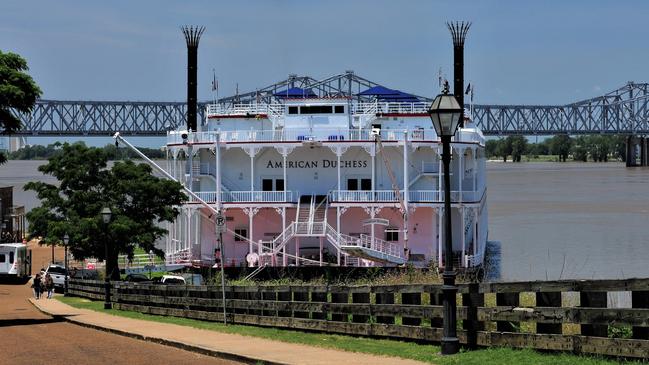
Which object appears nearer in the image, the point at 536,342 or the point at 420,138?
the point at 536,342

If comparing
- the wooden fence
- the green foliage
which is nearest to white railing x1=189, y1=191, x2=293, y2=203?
the wooden fence

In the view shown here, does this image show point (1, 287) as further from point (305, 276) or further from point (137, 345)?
point (137, 345)

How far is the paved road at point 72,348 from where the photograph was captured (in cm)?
1819

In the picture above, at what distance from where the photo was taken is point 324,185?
56125 millimetres

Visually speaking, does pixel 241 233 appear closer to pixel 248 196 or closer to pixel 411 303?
pixel 248 196

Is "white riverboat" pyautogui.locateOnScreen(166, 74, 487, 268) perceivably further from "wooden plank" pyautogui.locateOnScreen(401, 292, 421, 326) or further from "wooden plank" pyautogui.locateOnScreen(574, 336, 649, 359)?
"wooden plank" pyautogui.locateOnScreen(574, 336, 649, 359)

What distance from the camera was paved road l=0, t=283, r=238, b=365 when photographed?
18.2m

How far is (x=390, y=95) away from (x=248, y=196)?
41.3ft

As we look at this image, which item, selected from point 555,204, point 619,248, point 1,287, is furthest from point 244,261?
point 555,204

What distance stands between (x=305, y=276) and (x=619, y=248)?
25955 mm

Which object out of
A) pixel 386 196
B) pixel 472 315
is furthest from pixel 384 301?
pixel 386 196

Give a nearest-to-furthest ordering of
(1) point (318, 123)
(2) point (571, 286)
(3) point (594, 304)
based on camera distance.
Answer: (3) point (594, 304) < (2) point (571, 286) < (1) point (318, 123)

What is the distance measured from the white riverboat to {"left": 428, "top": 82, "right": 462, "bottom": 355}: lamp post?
33851 millimetres

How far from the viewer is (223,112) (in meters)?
57.8
